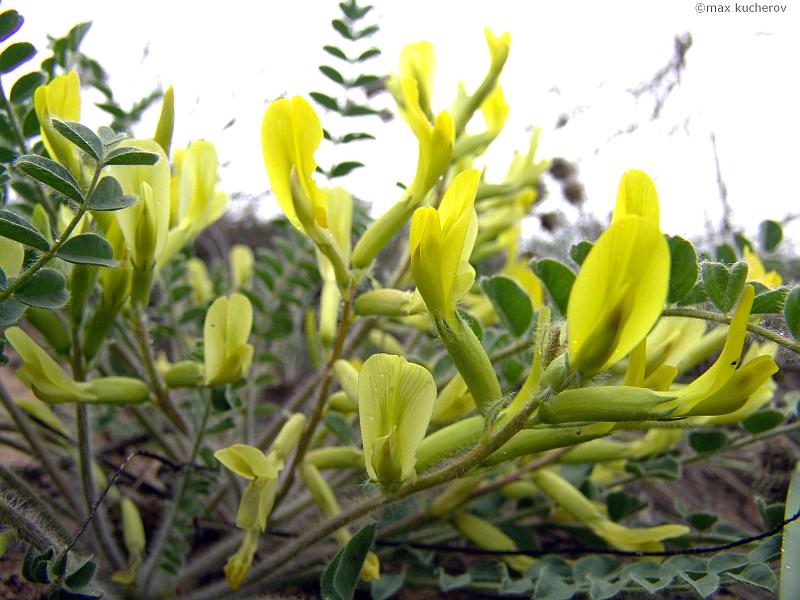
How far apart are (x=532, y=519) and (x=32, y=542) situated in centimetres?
75

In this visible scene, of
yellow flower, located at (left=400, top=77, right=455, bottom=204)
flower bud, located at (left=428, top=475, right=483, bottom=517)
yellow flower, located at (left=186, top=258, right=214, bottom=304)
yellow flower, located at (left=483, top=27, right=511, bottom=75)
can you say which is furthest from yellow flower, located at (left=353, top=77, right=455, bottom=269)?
yellow flower, located at (left=186, top=258, right=214, bottom=304)

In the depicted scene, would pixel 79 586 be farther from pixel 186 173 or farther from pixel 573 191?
pixel 573 191

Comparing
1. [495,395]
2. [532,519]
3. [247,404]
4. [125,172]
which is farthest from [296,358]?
[495,395]

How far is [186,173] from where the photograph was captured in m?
0.89

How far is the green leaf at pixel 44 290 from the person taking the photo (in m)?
0.59

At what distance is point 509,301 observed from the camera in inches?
31.1

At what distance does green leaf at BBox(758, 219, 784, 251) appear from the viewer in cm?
116

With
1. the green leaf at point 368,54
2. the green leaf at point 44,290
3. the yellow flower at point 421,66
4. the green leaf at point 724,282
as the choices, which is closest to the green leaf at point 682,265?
the green leaf at point 724,282

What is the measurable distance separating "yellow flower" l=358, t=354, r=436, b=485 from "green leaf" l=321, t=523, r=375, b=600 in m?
0.11

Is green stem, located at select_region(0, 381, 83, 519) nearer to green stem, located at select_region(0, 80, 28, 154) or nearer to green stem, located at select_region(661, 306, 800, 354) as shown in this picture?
green stem, located at select_region(0, 80, 28, 154)

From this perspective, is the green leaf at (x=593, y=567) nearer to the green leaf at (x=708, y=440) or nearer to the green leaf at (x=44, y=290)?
the green leaf at (x=708, y=440)

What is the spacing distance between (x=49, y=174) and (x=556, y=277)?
481 millimetres

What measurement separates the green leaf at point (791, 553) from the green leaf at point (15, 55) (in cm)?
99

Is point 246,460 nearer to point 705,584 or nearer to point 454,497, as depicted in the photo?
point 454,497
